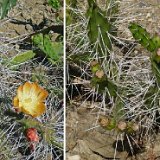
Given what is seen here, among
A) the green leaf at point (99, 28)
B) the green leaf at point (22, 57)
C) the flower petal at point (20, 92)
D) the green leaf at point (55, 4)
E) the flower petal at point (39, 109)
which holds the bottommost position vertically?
the flower petal at point (39, 109)

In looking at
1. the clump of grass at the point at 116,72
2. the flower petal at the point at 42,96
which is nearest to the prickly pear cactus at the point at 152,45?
the clump of grass at the point at 116,72

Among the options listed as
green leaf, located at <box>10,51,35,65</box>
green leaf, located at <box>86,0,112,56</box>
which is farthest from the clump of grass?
green leaf, located at <box>10,51,35,65</box>

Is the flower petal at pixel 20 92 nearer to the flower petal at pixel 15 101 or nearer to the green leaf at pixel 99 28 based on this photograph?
the flower petal at pixel 15 101

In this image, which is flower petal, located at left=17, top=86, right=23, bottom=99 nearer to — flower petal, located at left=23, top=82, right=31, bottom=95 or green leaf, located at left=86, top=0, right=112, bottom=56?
flower petal, located at left=23, top=82, right=31, bottom=95

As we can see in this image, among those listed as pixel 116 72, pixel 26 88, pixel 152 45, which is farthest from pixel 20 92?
pixel 152 45

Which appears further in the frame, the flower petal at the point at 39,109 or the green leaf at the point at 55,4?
the green leaf at the point at 55,4

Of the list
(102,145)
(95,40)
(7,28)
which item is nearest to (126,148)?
(102,145)
